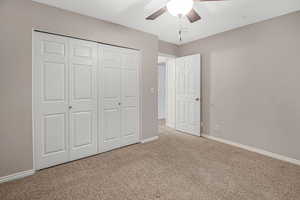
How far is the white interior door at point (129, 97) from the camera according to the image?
10.5 feet

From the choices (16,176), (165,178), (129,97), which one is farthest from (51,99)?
(165,178)

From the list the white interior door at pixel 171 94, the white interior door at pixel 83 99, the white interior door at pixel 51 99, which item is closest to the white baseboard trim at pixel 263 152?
the white interior door at pixel 171 94

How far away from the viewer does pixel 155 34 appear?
11.8 feet

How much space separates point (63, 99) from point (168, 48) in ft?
9.73

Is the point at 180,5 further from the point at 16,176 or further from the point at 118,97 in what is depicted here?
the point at 16,176

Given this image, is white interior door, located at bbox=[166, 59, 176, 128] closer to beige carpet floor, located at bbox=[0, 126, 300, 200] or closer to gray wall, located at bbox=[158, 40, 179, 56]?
gray wall, located at bbox=[158, 40, 179, 56]

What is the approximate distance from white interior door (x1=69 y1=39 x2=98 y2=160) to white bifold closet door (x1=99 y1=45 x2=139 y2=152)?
147mm

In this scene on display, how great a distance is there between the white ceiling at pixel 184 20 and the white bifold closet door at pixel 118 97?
0.58 m

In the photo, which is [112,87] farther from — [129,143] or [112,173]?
[112,173]

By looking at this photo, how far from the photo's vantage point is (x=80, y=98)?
266 centimetres

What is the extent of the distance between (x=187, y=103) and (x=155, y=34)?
193 centimetres

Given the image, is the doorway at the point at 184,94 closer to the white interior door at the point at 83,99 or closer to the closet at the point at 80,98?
the closet at the point at 80,98

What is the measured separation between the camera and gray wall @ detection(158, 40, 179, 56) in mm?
4070

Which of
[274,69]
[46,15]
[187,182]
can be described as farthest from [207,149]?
[46,15]
